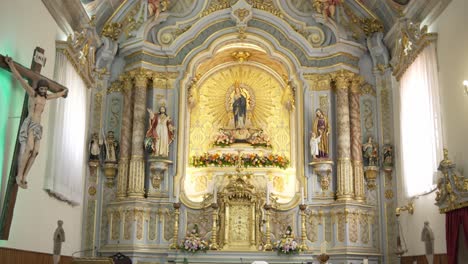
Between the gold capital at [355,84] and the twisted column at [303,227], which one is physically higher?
the gold capital at [355,84]

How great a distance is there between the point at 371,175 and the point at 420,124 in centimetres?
287

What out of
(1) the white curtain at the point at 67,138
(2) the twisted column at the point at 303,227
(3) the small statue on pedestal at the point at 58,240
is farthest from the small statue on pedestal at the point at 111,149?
(2) the twisted column at the point at 303,227

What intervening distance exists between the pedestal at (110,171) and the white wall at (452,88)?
26.4 feet

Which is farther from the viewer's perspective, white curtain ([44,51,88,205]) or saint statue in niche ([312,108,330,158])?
saint statue in niche ([312,108,330,158])

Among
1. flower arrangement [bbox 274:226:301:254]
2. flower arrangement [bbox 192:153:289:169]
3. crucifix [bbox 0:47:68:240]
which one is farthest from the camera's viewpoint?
flower arrangement [bbox 192:153:289:169]

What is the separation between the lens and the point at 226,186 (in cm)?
1642

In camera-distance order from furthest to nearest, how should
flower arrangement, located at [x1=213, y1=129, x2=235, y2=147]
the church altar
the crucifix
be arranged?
flower arrangement, located at [x1=213, y1=129, x2=235, y2=147]
the church altar
the crucifix

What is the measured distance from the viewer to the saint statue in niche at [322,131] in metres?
16.5

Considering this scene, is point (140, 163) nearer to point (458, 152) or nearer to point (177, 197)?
point (177, 197)

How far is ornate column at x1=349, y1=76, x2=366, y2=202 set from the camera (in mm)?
16281

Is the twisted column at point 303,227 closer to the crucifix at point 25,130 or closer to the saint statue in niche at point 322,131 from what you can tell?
the saint statue in niche at point 322,131

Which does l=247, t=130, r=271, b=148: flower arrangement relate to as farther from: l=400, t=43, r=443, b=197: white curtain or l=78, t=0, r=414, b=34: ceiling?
l=400, t=43, r=443, b=197: white curtain

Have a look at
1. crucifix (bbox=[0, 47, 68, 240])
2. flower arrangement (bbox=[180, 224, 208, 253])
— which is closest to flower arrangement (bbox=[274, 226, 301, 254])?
flower arrangement (bbox=[180, 224, 208, 253])

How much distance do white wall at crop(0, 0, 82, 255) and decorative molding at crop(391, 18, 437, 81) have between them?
8.04 meters
